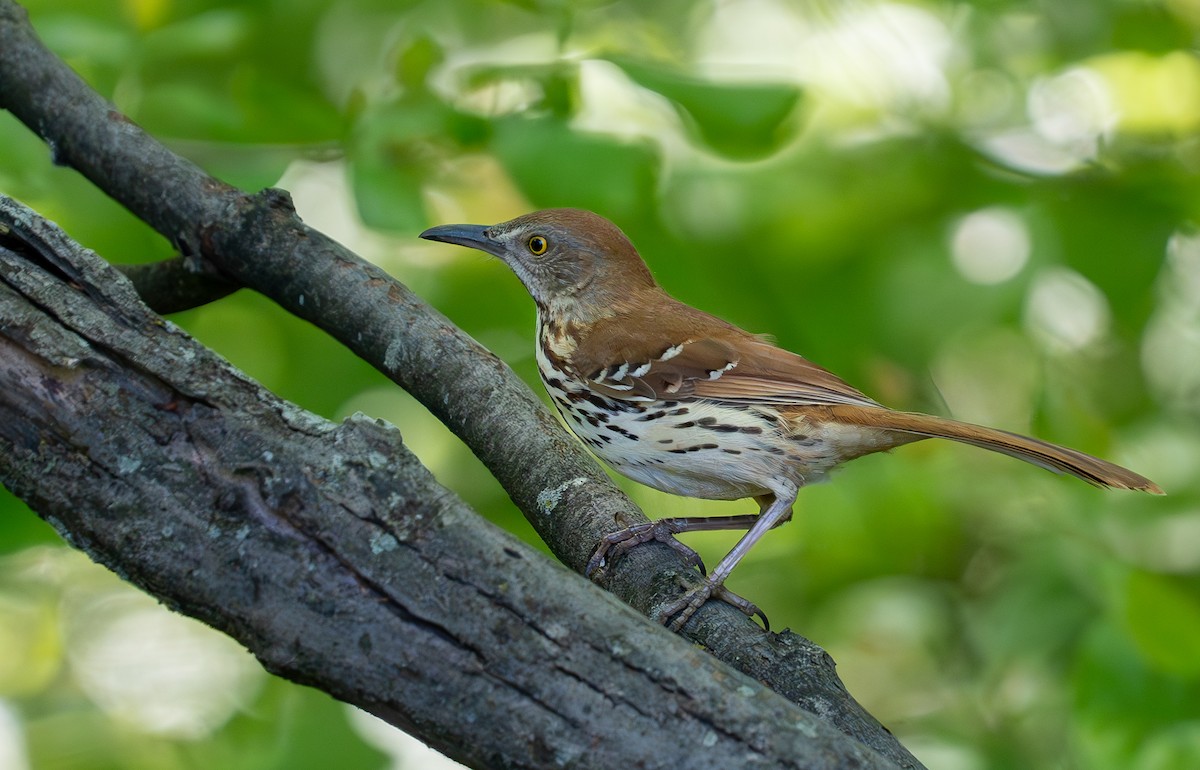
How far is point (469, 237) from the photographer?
340 cm

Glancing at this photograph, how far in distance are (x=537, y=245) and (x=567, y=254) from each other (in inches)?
4.1

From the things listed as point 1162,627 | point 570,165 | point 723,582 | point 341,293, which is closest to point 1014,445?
point 1162,627

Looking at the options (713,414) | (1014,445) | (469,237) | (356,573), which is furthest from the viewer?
(469,237)

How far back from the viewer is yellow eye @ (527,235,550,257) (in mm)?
3471

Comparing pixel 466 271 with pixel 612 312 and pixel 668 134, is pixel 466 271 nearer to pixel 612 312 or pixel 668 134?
pixel 612 312

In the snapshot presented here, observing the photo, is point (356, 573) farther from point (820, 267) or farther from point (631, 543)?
point (820, 267)

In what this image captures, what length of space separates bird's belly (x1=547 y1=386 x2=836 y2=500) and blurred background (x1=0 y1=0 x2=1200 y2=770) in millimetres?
393

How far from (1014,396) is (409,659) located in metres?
3.49

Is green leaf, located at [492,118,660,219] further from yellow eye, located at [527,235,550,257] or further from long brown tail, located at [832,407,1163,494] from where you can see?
long brown tail, located at [832,407,1163,494]

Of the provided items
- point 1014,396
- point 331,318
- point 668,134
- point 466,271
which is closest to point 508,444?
point 331,318

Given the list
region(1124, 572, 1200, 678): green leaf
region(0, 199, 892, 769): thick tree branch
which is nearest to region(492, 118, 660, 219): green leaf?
region(0, 199, 892, 769): thick tree branch

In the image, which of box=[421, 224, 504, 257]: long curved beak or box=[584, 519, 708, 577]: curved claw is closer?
box=[584, 519, 708, 577]: curved claw

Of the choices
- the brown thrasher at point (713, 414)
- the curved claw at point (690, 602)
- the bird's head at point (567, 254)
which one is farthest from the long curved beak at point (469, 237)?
the curved claw at point (690, 602)

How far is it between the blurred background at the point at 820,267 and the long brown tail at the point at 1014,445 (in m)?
0.41
